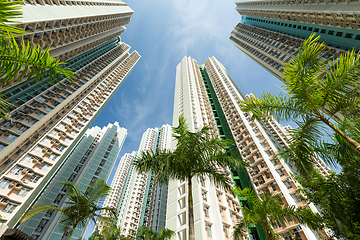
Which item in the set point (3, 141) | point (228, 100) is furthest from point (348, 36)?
point (3, 141)

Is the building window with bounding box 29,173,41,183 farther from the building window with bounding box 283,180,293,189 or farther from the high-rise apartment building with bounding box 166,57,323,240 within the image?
the building window with bounding box 283,180,293,189

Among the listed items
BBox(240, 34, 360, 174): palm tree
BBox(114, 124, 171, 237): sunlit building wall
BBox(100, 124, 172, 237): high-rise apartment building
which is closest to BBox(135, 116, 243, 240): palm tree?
BBox(240, 34, 360, 174): palm tree

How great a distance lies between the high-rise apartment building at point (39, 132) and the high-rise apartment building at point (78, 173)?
982 cm

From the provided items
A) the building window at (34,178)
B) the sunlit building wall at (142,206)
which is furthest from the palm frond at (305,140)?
the sunlit building wall at (142,206)

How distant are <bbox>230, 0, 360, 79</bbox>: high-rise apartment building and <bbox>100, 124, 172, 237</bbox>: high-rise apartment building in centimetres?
3881

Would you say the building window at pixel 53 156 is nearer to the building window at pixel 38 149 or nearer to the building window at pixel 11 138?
the building window at pixel 38 149

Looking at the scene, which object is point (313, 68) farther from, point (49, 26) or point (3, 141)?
point (49, 26)

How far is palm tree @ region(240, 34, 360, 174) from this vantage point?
4.85 m

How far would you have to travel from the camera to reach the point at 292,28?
45.6 m

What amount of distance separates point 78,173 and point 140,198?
28593 millimetres

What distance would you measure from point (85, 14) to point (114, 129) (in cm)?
4430

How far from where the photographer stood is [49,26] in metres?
27.3

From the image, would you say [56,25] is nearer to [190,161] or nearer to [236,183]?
[190,161]

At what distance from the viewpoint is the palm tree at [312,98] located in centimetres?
485
